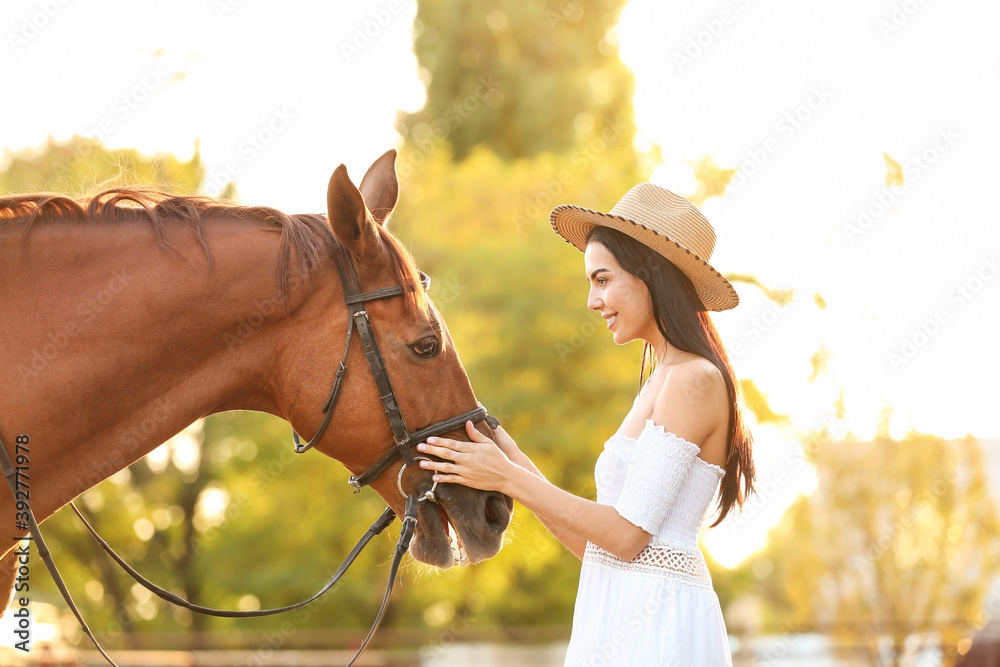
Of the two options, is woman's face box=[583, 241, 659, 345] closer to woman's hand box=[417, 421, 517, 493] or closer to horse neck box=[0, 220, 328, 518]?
woman's hand box=[417, 421, 517, 493]

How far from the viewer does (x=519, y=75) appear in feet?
64.4

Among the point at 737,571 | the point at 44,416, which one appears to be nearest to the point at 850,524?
the point at 737,571

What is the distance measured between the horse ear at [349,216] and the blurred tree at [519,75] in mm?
15476

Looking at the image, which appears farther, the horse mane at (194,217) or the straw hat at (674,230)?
the straw hat at (674,230)

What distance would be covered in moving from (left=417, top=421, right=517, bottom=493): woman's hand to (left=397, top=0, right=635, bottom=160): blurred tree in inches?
616

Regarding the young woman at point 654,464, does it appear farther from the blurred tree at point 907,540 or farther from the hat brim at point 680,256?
the blurred tree at point 907,540

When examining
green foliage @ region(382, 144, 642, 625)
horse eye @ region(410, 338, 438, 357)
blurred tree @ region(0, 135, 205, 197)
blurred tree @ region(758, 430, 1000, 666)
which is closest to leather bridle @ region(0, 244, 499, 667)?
horse eye @ region(410, 338, 438, 357)

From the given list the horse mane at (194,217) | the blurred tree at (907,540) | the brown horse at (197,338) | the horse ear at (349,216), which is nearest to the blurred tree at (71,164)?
the horse mane at (194,217)

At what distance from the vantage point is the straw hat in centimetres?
263

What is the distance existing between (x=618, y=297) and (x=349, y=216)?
88 centimetres

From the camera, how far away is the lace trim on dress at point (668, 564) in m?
2.47

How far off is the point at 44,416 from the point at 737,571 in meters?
13.9

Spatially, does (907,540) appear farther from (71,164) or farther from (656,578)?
(71,164)

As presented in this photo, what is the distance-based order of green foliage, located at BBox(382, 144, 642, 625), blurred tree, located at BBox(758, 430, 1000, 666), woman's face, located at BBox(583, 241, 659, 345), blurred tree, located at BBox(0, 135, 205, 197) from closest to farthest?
1. woman's face, located at BBox(583, 241, 659, 345)
2. blurred tree, located at BBox(758, 430, 1000, 666)
3. blurred tree, located at BBox(0, 135, 205, 197)
4. green foliage, located at BBox(382, 144, 642, 625)
